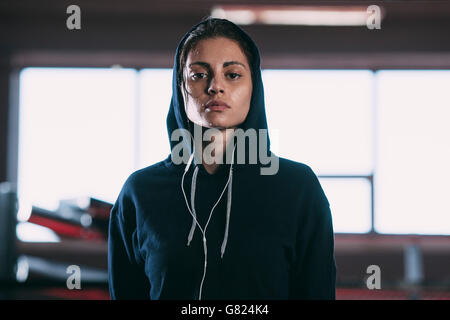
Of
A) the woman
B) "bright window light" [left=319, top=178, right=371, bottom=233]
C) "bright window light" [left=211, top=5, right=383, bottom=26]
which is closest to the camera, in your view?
the woman

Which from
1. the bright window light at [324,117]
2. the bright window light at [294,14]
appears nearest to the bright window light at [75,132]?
the bright window light at [294,14]

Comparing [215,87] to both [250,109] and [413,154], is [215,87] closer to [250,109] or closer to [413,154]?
[250,109]

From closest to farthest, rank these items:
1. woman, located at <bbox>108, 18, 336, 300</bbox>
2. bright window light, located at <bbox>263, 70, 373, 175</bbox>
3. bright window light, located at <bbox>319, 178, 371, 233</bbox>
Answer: woman, located at <bbox>108, 18, 336, 300</bbox> < bright window light, located at <bbox>319, 178, 371, 233</bbox> < bright window light, located at <bbox>263, 70, 373, 175</bbox>

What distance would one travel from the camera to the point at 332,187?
3709 millimetres

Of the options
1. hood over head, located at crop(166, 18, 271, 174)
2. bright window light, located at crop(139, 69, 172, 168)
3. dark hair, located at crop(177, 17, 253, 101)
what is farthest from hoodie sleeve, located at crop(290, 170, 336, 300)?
bright window light, located at crop(139, 69, 172, 168)

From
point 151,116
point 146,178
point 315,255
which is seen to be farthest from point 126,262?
point 151,116

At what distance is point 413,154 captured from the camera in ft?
12.8

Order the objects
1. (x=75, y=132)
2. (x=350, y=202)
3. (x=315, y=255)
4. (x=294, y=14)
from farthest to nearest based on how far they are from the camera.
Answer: (x=294, y=14), (x=75, y=132), (x=350, y=202), (x=315, y=255)

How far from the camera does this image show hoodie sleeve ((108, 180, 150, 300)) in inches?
33.2

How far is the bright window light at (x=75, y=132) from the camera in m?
3.80

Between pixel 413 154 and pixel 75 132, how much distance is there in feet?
7.27

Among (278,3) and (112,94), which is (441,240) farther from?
(112,94)

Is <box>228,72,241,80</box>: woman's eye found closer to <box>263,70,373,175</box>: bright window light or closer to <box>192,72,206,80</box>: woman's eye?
<box>192,72,206,80</box>: woman's eye

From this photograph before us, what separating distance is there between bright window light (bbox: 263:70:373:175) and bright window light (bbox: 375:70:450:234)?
11 cm
